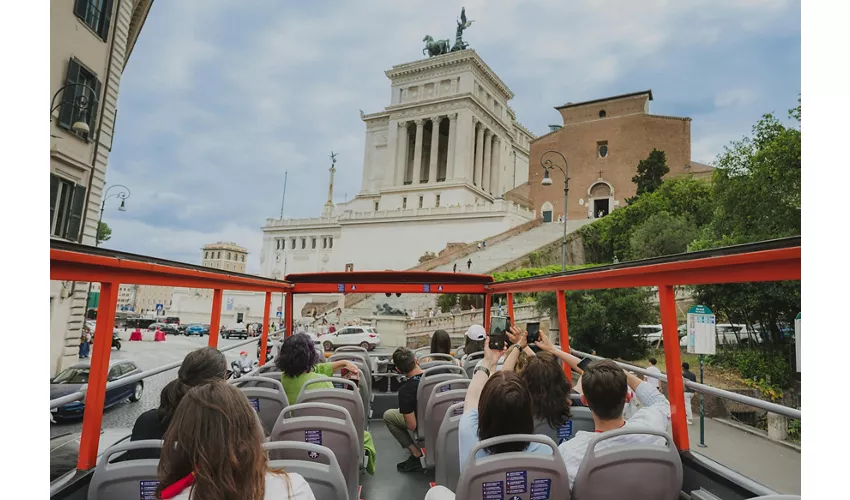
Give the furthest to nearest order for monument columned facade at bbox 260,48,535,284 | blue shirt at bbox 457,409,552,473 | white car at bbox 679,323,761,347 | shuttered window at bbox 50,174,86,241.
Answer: monument columned facade at bbox 260,48,535,284
white car at bbox 679,323,761,347
shuttered window at bbox 50,174,86,241
blue shirt at bbox 457,409,552,473

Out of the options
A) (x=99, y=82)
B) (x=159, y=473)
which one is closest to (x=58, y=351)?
(x=99, y=82)

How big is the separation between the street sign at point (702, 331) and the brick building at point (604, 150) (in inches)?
1688

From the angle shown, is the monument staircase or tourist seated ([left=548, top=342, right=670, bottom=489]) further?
the monument staircase

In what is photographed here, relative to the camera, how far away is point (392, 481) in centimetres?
482

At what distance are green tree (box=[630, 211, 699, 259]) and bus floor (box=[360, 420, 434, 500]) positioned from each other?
91.1 ft

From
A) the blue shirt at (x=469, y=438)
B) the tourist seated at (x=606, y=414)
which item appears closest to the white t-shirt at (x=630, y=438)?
the tourist seated at (x=606, y=414)

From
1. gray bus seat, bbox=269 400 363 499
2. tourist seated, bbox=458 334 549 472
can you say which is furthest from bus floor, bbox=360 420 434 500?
tourist seated, bbox=458 334 549 472

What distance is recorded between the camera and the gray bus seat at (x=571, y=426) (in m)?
3.58

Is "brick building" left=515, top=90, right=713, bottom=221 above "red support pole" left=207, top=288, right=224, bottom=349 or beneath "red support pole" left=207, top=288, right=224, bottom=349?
above

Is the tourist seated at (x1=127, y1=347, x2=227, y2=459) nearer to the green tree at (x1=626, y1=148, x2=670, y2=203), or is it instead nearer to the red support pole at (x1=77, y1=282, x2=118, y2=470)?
the red support pole at (x1=77, y1=282, x2=118, y2=470)

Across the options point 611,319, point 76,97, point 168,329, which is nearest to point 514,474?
point 76,97

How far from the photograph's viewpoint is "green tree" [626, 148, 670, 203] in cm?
4809

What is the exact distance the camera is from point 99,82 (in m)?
17.2
